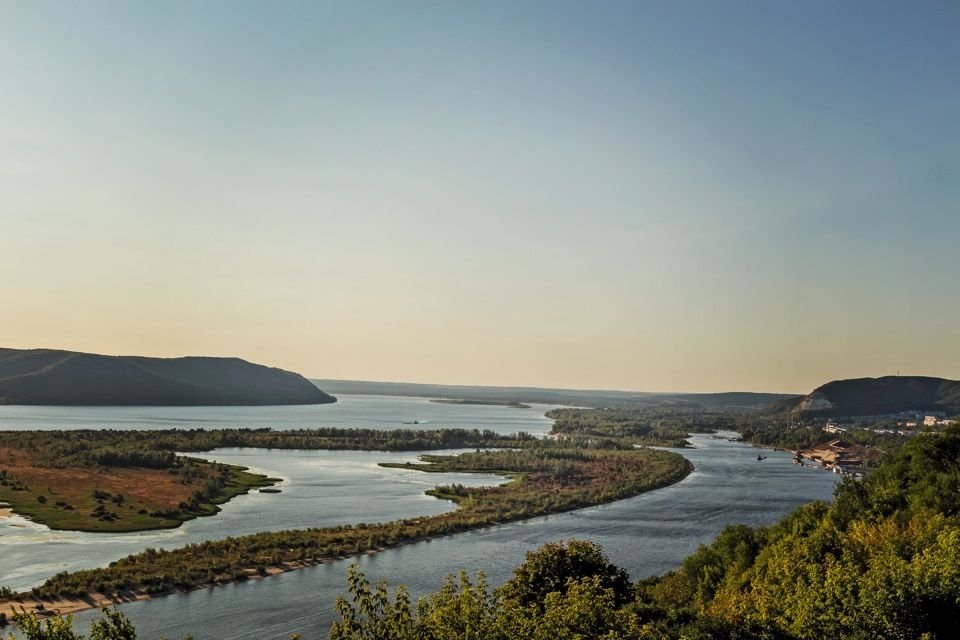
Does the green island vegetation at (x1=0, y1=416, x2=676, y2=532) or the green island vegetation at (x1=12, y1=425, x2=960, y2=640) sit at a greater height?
the green island vegetation at (x1=12, y1=425, x2=960, y2=640)

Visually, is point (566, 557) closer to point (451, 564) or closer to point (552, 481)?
point (451, 564)

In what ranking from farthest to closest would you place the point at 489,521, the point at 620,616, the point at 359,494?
1. the point at 359,494
2. the point at 489,521
3. the point at 620,616

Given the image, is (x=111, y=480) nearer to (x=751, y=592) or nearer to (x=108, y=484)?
(x=108, y=484)

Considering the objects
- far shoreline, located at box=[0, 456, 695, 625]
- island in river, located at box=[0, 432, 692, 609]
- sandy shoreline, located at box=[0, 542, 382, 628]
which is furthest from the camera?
island in river, located at box=[0, 432, 692, 609]

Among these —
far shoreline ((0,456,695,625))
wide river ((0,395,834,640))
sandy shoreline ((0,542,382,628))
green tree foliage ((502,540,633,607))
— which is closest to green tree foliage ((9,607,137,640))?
green tree foliage ((502,540,633,607))

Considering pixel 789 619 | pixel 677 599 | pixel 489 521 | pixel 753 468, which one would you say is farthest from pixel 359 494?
pixel 753 468

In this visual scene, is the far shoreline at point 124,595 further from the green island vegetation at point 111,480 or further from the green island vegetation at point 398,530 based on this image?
the green island vegetation at point 111,480

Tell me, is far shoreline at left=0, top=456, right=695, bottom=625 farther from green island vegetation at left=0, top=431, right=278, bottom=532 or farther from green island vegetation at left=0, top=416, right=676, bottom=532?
green island vegetation at left=0, top=416, right=676, bottom=532

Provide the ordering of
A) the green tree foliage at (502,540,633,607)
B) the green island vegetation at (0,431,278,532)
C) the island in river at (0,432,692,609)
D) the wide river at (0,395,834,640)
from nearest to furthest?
the green tree foliage at (502,540,633,607) → the wide river at (0,395,834,640) → the island in river at (0,432,692,609) → the green island vegetation at (0,431,278,532)

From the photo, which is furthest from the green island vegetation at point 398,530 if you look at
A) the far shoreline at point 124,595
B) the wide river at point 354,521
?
the wide river at point 354,521
